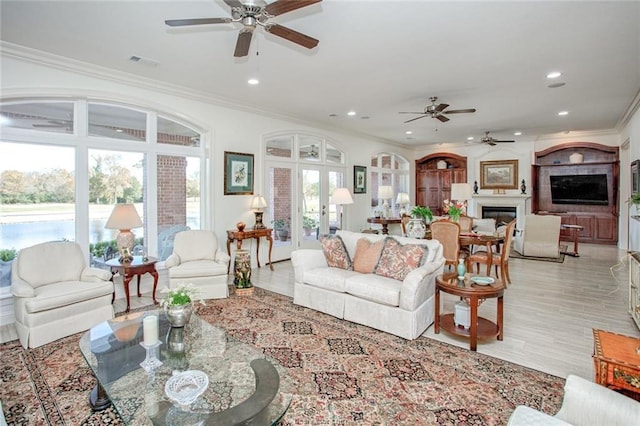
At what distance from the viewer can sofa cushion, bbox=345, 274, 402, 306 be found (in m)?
3.38

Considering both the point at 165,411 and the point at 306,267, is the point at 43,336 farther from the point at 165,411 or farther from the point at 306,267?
the point at 306,267

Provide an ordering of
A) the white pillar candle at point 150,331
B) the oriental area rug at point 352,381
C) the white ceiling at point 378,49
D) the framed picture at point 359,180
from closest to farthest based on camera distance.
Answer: the oriental area rug at point 352,381 < the white pillar candle at point 150,331 < the white ceiling at point 378,49 < the framed picture at point 359,180

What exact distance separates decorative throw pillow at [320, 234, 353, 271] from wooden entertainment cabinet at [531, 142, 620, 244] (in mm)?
8040

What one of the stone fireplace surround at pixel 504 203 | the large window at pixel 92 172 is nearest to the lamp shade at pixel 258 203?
the large window at pixel 92 172

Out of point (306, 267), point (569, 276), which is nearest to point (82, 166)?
point (306, 267)

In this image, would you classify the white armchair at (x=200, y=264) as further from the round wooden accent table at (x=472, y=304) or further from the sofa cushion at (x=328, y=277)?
the round wooden accent table at (x=472, y=304)

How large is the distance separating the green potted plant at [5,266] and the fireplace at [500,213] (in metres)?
10.7

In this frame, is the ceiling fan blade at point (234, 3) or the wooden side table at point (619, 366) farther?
the ceiling fan blade at point (234, 3)

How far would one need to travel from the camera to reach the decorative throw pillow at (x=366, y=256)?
3955mm

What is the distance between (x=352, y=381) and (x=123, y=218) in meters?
3.21

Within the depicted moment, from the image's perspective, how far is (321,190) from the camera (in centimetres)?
790

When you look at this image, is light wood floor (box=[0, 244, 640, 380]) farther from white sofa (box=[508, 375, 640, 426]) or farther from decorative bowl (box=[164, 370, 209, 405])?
decorative bowl (box=[164, 370, 209, 405])

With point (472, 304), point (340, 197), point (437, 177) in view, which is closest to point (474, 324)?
point (472, 304)

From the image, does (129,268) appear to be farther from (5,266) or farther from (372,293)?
(372,293)
